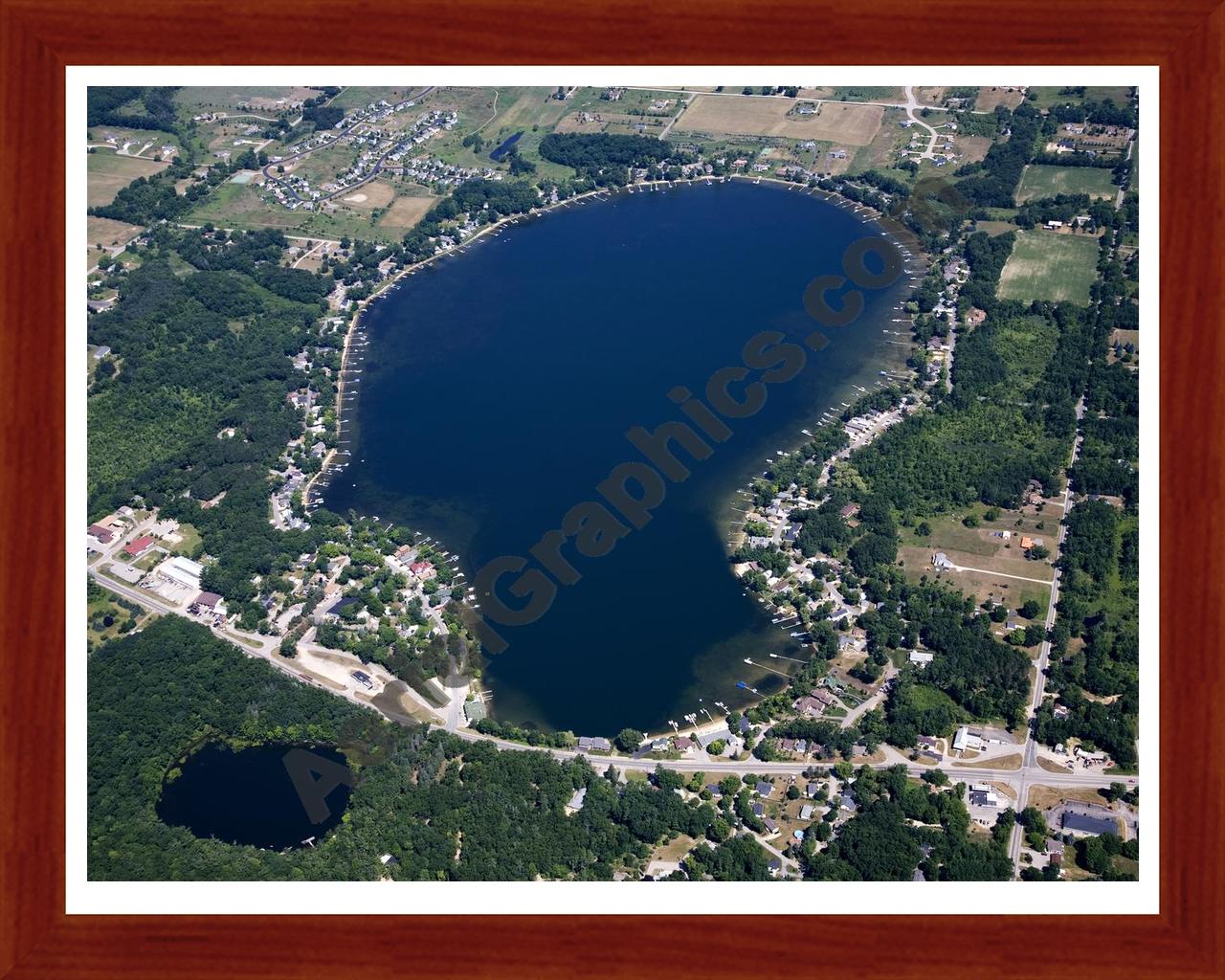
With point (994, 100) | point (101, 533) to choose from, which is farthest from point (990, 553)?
point (994, 100)

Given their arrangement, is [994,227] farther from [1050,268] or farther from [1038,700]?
[1038,700]

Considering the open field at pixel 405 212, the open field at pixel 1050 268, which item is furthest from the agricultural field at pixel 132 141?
the open field at pixel 1050 268

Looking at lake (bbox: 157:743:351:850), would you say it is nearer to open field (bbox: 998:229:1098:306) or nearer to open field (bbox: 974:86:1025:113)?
open field (bbox: 998:229:1098:306)

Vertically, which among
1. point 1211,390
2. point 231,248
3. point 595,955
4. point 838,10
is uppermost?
point 231,248

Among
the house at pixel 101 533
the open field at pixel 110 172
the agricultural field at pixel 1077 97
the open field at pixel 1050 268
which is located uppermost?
the agricultural field at pixel 1077 97

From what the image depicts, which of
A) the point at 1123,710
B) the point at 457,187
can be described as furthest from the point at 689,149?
the point at 1123,710

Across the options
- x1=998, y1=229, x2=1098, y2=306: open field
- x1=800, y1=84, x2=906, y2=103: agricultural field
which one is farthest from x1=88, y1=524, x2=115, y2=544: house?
x1=800, y1=84, x2=906, y2=103: agricultural field

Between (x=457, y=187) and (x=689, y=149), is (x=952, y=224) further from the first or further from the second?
(x=457, y=187)

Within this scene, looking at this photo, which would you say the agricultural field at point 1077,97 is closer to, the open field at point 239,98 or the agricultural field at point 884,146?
the agricultural field at point 884,146
